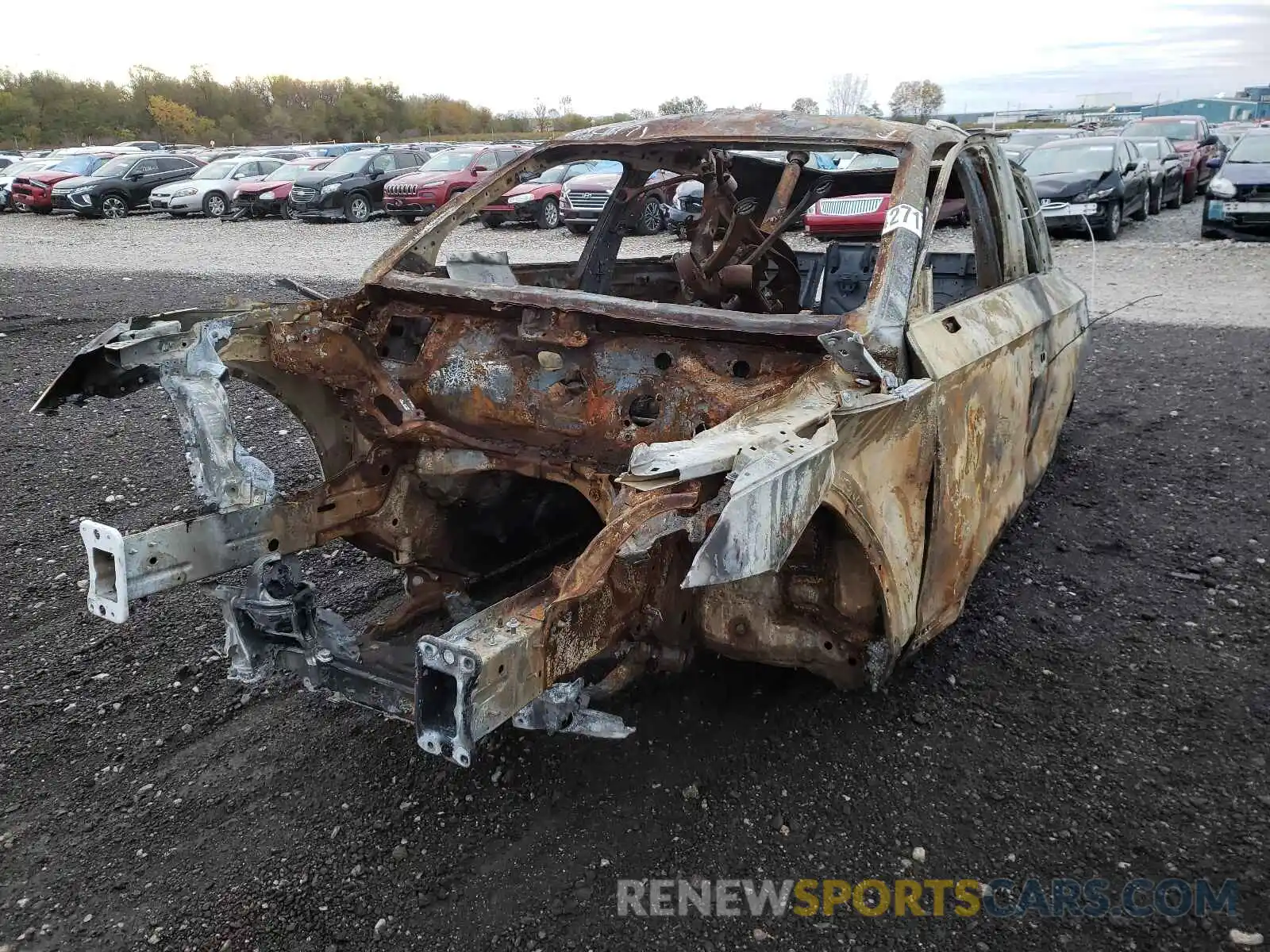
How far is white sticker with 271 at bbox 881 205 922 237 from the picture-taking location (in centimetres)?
302

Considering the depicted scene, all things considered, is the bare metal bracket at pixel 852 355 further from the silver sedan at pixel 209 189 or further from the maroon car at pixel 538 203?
the silver sedan at pixel 209 189

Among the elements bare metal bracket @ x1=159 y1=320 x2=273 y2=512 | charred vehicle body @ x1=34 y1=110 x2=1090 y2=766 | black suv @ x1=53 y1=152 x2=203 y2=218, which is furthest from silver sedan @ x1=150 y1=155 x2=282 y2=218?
bare metal bracket @ x1=159 y1=320 x2=273 y2=512

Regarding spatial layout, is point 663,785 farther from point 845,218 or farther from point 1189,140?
point 1189,140

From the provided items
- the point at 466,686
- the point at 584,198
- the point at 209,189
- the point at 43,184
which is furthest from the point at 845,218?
the point at 43,184

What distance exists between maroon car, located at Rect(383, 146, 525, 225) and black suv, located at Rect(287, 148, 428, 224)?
1.14 metres

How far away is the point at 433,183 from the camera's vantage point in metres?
17.2

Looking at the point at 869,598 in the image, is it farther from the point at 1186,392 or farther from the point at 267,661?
the point at 1186,392

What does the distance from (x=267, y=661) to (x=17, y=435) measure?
457 cm

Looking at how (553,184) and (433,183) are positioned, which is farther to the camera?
(433,183)

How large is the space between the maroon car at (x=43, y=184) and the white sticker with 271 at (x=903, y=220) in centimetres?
2468

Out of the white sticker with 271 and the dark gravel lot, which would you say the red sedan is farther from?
the white sticker with 271

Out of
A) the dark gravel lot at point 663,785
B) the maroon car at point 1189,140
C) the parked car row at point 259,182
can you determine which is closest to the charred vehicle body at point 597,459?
the dark gravel lot at point 663,785

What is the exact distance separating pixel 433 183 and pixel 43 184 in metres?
11.7

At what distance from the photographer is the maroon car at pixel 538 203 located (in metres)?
16.3
